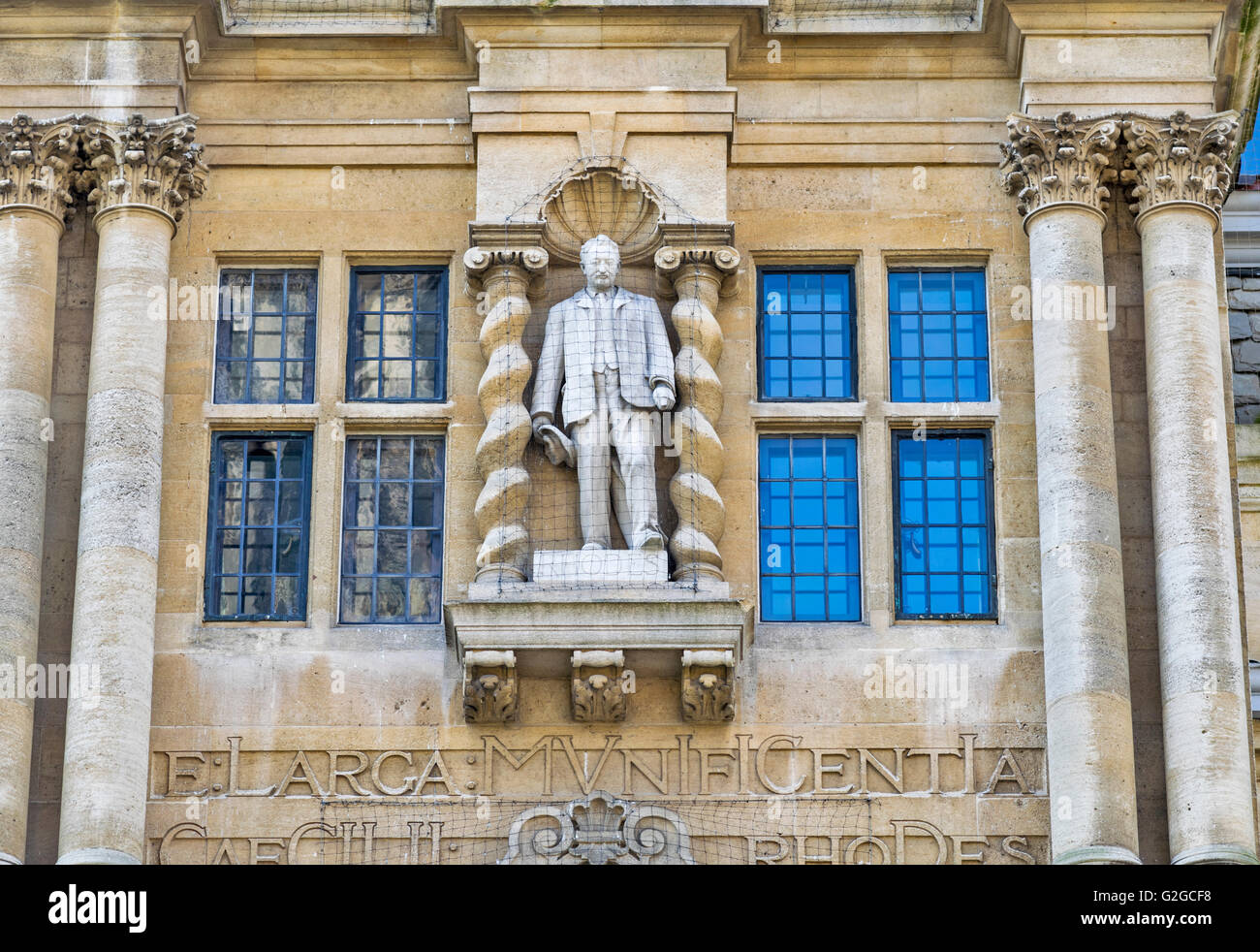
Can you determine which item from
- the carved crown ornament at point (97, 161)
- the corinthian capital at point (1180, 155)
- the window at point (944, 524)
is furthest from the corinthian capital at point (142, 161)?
the corinthian capital at point (1180, 155)

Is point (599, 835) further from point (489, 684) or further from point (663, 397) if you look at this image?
point (663, 397)

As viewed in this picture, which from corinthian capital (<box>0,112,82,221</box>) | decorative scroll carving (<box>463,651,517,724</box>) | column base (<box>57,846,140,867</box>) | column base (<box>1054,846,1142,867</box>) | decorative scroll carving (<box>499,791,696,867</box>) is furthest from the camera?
corinthian capital (<box>0,112,82,221</box>)

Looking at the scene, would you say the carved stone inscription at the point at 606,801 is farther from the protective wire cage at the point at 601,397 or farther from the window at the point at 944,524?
the protective wire cage at the point at 601,397

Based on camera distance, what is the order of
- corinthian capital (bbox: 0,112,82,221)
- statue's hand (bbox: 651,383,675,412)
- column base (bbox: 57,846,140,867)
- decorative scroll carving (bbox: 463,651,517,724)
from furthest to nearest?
corinthian capital (bbox: 0,112,82,221)
statue's hand (bbox: 651,383,675,412)
decorative scroll carving (bbox: 463,651,517,724)
column base (bbox: 57,846,140,867)

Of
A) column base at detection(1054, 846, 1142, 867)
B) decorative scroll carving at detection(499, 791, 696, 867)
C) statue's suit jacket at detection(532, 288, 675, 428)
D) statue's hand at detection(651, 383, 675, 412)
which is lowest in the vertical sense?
column base at detection(1054, 846, 1142, 867)

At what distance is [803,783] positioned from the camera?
25.7 meters

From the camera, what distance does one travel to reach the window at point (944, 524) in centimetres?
2650

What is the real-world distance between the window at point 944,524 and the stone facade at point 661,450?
4.4 inches

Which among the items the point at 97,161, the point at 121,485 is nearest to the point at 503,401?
the point at 121,485

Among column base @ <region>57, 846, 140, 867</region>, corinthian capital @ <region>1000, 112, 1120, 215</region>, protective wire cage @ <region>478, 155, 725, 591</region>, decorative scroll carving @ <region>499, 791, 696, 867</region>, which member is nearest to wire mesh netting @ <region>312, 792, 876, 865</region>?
decorative scroll carving @ <region>499, 791, 696, 867</region>

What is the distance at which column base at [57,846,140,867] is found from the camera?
24.7m

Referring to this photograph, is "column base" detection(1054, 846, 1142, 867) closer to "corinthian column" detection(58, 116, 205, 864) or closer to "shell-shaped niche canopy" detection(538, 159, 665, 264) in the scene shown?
"shell-shaped niche canopy" detection(538, 159, 665, 264)
